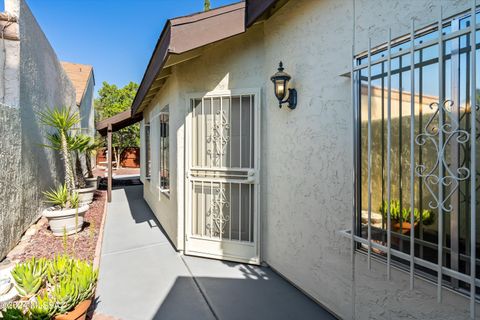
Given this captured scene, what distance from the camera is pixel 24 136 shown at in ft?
20.5

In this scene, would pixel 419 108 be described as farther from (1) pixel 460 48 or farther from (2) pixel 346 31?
(2) pixel 346 31

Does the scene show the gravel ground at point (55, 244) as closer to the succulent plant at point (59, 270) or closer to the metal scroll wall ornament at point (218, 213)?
the succulent plant at point (59, 270)

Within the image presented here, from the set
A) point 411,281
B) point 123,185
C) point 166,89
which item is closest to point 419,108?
point 411,281

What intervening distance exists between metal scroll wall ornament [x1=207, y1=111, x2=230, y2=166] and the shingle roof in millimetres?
15837

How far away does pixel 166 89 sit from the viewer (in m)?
6.50

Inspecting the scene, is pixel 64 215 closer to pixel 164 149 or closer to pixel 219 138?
pixel 164 149

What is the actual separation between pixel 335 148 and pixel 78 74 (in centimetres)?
2295

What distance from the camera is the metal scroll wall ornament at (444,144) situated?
6.55 ft

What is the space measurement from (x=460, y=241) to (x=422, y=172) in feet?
1.98

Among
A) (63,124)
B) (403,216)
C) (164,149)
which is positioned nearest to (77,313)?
(403,216)

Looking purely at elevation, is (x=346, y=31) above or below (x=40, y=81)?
below

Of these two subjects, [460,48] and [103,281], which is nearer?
[460,48]

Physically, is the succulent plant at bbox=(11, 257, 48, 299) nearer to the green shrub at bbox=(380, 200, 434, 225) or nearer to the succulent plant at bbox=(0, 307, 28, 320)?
the succulent plant at bbox=(0, 307, 28, 320)

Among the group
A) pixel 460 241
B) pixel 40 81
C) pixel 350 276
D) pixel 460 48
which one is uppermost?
pixel 40 81
